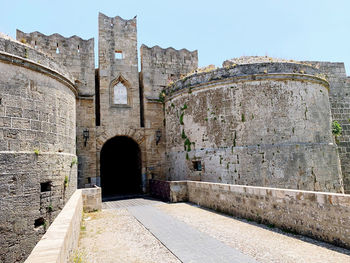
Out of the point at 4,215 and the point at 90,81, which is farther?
the point at 90,81

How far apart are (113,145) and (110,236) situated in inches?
496

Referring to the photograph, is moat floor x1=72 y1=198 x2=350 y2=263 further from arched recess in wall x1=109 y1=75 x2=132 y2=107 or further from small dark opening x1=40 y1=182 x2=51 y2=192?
arched recess in wall x1=109 y1=75 x2=132 y2=107

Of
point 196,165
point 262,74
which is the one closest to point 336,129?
point 262,74

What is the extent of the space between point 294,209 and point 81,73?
12057mm

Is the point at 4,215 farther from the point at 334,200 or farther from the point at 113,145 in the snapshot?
the point at 113,145

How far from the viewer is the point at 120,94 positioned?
1430 centimetres

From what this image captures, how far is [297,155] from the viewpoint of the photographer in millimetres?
10648

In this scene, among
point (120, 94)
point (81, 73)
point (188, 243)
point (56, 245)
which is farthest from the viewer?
point (120, 94)

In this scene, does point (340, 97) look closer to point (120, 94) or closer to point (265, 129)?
point (265, 129)

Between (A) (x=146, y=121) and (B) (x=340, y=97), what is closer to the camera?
(A) (x=146, y=121)

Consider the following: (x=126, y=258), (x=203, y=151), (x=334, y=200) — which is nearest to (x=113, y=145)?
(x=203, y=151)

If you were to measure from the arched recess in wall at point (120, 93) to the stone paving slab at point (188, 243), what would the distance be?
26.1 feet

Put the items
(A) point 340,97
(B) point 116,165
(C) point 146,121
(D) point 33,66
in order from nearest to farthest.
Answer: (D) point 33,66, (C) point 146,121, (A) point 340,97, (B) point 116,165

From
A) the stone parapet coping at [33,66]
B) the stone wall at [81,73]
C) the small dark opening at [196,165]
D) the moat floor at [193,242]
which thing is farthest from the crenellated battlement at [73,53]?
the moat floor at [193,242]
